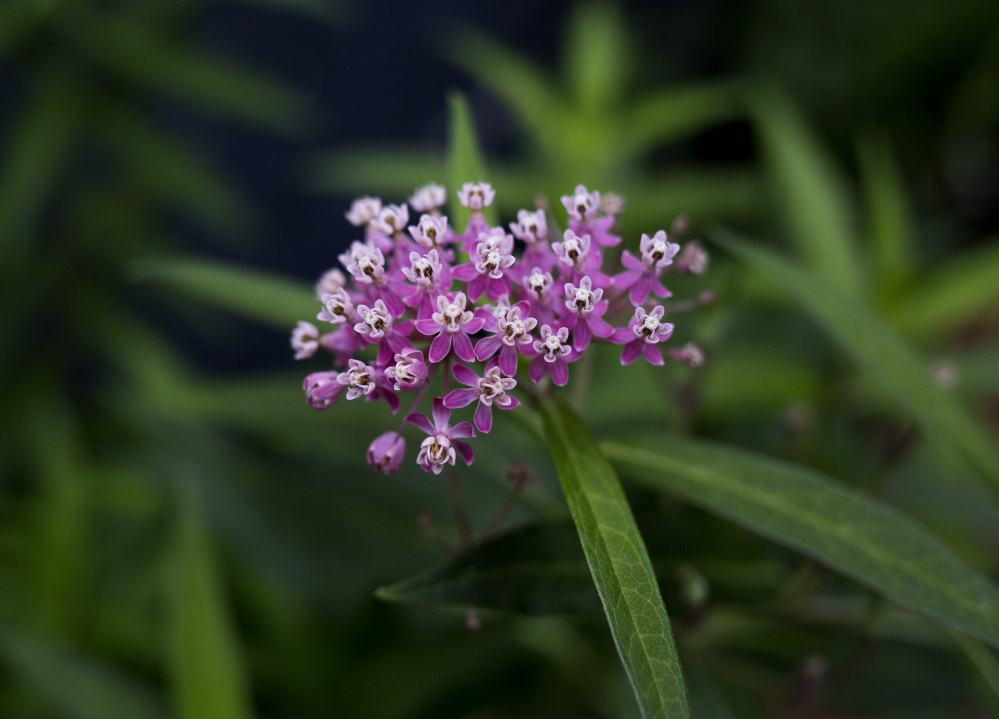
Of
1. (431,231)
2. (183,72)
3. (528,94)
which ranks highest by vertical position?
(528,94)

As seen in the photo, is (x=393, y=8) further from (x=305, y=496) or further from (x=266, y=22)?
(x=305, y=496)

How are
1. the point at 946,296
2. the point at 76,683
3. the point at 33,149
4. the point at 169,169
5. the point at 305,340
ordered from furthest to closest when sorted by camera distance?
the point at 169,169
the point at 33,149
the point at 946,296
the point at 76,683
the point at 305,340

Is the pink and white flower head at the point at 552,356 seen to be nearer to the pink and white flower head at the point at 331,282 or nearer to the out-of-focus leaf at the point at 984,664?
the pink and white flower head at the point at 331,282

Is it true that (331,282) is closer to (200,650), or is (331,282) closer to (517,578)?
(517,578)

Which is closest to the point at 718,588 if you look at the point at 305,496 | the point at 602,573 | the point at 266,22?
the point at 602,573

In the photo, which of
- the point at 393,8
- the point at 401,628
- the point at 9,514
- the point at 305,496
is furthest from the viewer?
the point at 393,8

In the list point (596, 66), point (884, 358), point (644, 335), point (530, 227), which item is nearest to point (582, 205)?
point (530, 227)

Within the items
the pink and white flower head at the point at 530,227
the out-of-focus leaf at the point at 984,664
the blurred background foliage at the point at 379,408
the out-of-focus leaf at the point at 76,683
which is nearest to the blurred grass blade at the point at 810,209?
the blurred background foliage at the point at 379,408
